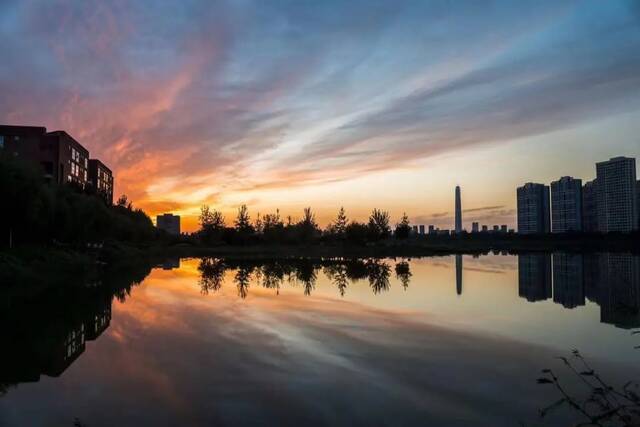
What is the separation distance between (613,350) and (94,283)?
78.6 ft

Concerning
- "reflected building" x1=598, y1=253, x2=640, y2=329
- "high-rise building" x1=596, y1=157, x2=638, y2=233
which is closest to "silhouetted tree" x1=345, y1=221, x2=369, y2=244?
"reflected building" x1=598, y1=253, x2=640, y2=329

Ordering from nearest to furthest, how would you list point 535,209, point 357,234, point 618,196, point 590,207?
point 357,234 < point 618,196 < point 590,207 < point 535,209

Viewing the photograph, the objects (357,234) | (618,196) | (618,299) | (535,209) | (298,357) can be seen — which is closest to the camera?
(298,357)

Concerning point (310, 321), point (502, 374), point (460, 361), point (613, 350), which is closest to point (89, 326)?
point (310, 321)

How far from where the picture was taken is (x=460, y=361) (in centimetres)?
964

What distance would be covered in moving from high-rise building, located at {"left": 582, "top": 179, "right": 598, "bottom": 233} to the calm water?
13216 cm

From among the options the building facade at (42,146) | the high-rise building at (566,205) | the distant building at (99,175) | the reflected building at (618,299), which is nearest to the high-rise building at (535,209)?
the high-rise building at (566,205)

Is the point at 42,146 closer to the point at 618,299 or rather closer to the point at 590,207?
the point at 618,299

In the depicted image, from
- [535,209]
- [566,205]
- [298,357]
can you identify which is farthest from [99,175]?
[535,209]

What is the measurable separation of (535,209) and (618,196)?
3338 centimetres

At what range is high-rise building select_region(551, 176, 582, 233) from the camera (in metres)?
142

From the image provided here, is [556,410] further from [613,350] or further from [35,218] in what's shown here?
[35,218]

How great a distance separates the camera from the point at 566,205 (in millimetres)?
144750

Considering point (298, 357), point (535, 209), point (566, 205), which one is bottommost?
point (298, 357)
